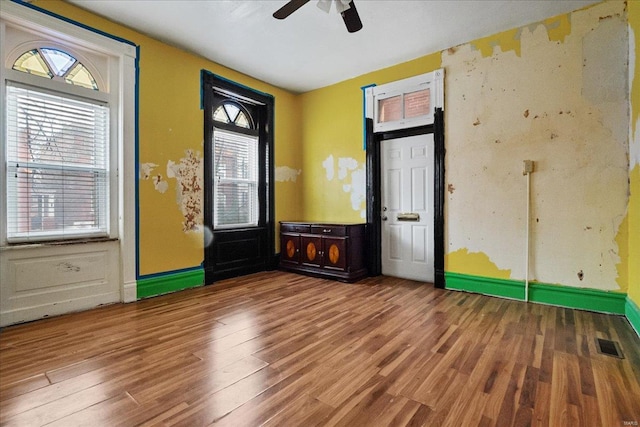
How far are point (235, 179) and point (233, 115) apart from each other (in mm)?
999

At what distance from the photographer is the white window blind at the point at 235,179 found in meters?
4.57

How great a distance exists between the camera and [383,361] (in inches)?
83.6

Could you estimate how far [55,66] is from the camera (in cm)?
309

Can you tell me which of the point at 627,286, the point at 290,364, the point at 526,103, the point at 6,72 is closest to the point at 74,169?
the point at 6,72

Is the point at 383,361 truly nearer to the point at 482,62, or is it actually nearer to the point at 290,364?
the point at 290,364

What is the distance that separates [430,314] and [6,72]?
4.54 meters

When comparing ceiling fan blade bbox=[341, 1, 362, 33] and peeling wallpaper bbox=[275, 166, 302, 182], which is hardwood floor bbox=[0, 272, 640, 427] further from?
ceiling fan blade bbox=[341, 1, 362, 33]

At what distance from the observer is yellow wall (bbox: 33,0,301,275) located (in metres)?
3.61

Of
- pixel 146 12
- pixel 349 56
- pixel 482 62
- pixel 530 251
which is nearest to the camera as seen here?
pixel 146 12

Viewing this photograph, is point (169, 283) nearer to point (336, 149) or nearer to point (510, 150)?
point (336, 149)

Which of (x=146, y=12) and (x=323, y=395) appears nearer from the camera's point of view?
(x=323, y=395)

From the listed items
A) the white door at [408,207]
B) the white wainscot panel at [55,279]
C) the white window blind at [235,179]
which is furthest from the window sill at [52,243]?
the white door at [408,207]

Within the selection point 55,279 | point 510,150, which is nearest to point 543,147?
point 510,150

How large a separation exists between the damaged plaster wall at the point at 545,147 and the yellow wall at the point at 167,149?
333 centimetres
